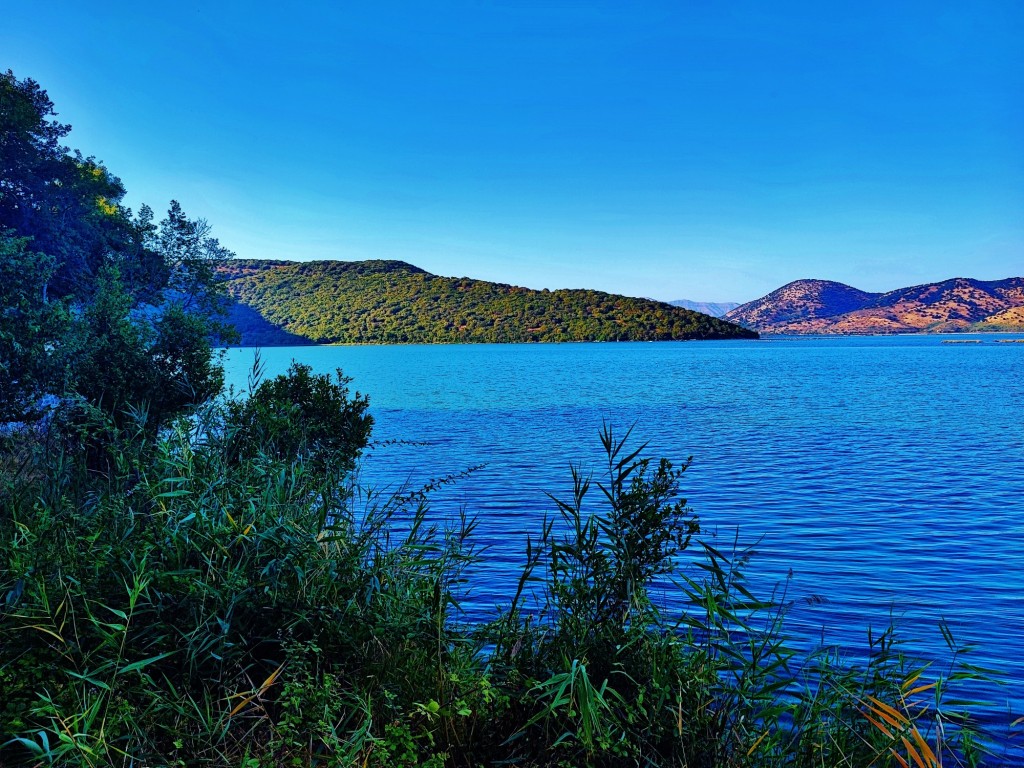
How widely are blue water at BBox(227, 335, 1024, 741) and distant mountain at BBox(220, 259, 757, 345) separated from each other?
106668 mm

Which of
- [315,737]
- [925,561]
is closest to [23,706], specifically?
[315,737]

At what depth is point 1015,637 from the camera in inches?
347

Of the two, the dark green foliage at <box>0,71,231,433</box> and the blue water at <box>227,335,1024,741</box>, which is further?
the dark green foliage at <box>0,71,231,433</box>

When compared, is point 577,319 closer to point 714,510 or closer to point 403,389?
point 403,389

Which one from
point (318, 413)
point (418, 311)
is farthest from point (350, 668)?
point (418, 311)

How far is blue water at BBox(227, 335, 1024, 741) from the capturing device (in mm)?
9953

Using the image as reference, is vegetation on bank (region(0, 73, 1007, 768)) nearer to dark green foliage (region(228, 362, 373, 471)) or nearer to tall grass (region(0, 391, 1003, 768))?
tall grass (region(0, 391, 1003, 768))

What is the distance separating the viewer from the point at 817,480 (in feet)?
63.7

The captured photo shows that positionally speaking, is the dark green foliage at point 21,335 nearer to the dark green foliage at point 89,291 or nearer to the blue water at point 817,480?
the dark green foliage at point 89,291

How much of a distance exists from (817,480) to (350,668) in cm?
1784

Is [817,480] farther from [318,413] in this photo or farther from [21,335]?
[21,335]

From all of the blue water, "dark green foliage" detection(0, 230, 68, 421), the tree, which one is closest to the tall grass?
the blue water

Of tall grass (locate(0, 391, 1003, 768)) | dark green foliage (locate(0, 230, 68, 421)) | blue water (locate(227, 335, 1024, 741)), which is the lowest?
blue water (locate(227, 335, 1024, 741))

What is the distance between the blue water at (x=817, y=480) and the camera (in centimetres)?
995
